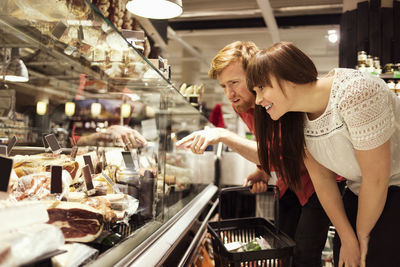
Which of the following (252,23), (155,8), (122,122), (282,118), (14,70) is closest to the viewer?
(282,118)

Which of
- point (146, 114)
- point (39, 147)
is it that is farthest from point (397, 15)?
point (39, 147)

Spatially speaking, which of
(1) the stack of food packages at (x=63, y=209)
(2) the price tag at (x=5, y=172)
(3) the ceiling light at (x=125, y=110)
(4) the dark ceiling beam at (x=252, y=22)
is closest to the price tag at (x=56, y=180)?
(1) the stack of food packages at (x=63, y=209)

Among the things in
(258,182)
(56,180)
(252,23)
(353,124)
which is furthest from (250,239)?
(252,23)

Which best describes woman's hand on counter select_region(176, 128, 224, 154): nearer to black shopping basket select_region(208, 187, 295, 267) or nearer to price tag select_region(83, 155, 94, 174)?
black shopping basket select_region(208, 187, 295, 267)

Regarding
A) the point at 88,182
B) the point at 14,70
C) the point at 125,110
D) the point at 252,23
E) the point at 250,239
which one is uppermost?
the point at 252,23

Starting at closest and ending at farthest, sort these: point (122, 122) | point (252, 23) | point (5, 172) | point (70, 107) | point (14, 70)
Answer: point (5, 172) → point (14, 70) → point (122, 122) → point (70, 107) → point (252, 23)

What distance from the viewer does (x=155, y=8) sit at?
2285 mm

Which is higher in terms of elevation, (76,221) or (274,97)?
(274,97)

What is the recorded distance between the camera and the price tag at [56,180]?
0.95 meters

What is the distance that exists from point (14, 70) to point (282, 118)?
155 cm

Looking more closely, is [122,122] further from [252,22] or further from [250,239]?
[252,22]

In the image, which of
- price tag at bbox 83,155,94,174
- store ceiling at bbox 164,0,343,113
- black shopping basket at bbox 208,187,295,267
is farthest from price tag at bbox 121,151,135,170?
store ceiling at bbox 164,0,343,113

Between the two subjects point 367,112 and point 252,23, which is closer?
point 367,112

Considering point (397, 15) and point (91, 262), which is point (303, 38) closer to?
point (397, 15)
